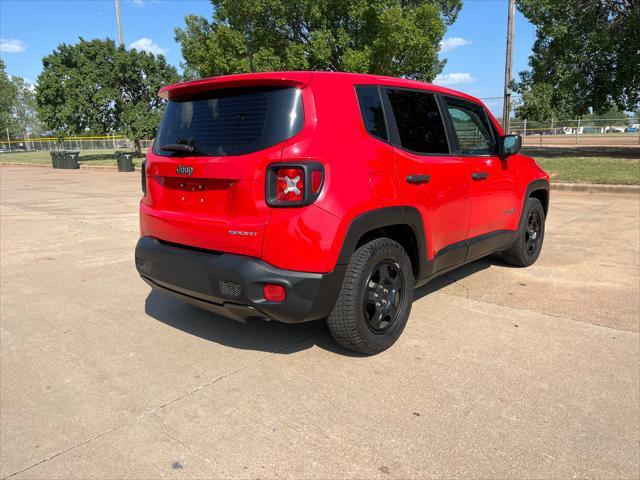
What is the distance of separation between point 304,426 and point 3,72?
95406mm

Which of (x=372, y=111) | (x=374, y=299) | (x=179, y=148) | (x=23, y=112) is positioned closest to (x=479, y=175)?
(x=372, y=111)

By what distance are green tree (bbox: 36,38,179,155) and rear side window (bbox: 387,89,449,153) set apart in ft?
88.7

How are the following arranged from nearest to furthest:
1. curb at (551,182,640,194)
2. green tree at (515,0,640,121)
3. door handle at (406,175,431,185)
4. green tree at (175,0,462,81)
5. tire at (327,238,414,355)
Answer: tire at (327,238,414,355) → door handle at (406,175,431,185) → curb at (551,182,640,194) → green tree at (515,0,640,121) → green tree at (175,0,462,81)

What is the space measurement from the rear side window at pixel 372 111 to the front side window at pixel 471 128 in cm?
102

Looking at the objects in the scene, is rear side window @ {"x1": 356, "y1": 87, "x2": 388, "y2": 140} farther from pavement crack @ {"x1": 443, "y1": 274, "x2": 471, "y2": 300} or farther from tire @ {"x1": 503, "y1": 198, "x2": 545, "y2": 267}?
tire @ {"x1": 503, "y1": 198, "x2": 545, "y2": 267}

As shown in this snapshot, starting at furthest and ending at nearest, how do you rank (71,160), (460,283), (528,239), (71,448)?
Result: (71,160) < (528,239) < (460,283) < (71,448)

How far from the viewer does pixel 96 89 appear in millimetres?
28844

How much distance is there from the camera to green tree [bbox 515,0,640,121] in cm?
1666

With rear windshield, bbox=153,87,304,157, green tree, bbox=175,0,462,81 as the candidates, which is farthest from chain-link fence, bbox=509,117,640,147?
rear windshield, bbox=153,87,304,157

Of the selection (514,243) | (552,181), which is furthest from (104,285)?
(552,181)

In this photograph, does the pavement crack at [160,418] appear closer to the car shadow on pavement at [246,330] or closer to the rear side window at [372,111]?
the car shadow on pavement at [246,330]

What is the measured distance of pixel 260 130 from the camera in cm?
296

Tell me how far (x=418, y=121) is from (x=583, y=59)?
17.0 metres

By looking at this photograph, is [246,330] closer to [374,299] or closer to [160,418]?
[374,299]
